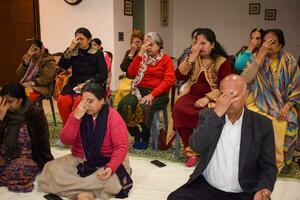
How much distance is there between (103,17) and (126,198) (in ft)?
12.3

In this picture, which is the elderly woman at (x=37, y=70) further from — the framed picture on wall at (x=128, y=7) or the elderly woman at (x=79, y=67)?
the framed picture on wall at (x=128, y=7)

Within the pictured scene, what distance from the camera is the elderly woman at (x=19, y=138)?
251cm

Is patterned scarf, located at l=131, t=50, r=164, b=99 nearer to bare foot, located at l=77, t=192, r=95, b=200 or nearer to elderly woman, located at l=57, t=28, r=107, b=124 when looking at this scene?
elderly woman, located at l=57, t=28, r=107, b=124

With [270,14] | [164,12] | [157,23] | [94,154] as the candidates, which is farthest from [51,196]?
[270,14]

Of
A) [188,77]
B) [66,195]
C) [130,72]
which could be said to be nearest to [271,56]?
[188,77]

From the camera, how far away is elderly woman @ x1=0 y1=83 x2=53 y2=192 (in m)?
2.51

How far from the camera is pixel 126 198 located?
2422 millimetres

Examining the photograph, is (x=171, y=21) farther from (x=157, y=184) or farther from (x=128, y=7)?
(x=157, y=184)

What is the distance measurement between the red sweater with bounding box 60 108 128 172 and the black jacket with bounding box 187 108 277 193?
2.34 ft

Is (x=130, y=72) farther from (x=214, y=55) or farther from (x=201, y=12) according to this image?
(x=201, y=12)

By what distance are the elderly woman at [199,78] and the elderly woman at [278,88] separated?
0.24 m

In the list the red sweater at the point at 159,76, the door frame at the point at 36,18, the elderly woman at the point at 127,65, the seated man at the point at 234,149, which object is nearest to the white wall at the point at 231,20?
the door frame at the point at 36,18

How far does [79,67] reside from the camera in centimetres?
348

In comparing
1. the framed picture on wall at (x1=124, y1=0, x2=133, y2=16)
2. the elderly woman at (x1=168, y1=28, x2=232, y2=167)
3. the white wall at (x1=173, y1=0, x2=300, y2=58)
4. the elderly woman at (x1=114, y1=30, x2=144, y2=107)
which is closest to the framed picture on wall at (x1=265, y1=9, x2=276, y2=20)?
the white wall at (x1=173, y1=0, x2=300, y2=58)
